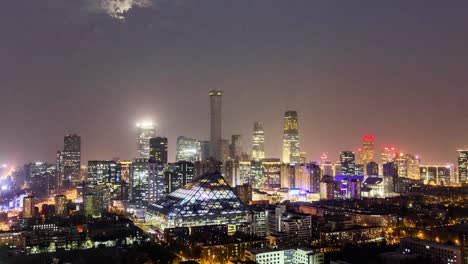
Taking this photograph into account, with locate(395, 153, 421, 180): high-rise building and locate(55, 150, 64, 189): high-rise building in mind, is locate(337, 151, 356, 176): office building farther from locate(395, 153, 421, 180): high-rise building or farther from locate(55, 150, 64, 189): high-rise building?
locate(55, 150, 64, 189): high-rise building

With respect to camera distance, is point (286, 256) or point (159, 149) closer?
point (286, 256)

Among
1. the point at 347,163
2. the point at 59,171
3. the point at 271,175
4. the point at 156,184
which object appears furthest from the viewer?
the point at 347,163

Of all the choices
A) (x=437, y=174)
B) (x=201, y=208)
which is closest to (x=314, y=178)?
(x=437, y=174)

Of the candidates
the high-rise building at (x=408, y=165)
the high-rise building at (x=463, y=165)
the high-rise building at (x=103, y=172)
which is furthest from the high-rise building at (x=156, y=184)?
the high-rise building at (x=463, y=165)

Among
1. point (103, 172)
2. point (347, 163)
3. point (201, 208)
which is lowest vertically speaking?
point (201, 208)

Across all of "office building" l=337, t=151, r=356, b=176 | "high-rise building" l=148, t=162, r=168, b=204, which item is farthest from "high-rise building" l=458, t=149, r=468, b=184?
"high-rise building" l=148, t=162, r=168, b=204

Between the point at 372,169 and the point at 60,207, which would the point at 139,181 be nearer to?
the point at 60,207

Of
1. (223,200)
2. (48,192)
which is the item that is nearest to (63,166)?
(48,192)

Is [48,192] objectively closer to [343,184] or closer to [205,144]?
[205,144]
